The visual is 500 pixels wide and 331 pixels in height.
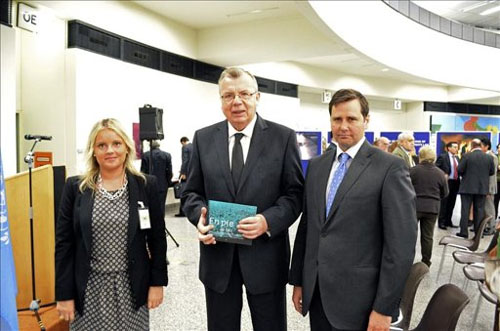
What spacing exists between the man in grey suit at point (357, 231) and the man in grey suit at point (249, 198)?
162mm

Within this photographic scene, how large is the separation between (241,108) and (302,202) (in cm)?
54

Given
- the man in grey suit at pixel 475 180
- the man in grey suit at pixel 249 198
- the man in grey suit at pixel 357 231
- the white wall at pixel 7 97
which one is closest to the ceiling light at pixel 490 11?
the man in grey suit at pixel 357 231

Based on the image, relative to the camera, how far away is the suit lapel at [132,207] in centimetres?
187

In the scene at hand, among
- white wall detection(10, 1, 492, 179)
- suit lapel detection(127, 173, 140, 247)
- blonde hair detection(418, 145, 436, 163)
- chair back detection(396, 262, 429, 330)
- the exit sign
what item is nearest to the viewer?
suit lapel detection(127, 173, 140, 247)

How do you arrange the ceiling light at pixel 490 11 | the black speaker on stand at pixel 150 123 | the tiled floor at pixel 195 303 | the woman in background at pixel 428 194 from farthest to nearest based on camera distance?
the black speaker on stand at pixel 150 123
the woman in background at pixel 428 194
the ceiling light at pixel 490 11
the tiled floor at pixel 195 303

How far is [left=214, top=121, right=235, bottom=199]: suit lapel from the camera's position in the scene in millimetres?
1789

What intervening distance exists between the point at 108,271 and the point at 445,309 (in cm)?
165

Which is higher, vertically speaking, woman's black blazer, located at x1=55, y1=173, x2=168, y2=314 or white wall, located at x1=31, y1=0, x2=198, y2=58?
white wall, located at x1=31, y1=0, x2=198, y2=58

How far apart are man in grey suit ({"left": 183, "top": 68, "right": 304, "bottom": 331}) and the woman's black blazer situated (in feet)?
0.80

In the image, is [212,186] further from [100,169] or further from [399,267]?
[399,267]

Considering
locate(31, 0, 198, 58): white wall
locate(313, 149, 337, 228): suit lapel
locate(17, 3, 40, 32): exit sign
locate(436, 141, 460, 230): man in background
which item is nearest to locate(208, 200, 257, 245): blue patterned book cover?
locate(313, 149, 337, 228): suit lapel

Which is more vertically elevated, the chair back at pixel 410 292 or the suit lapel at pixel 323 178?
the suit lapel at pixel 323 178

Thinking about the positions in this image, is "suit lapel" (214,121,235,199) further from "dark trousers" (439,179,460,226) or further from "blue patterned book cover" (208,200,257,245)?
"dark trousers" (439,179,460,226)

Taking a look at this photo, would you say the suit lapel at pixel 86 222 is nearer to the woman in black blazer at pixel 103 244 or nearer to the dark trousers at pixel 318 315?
the woman in black blazer at pixel 103 244
